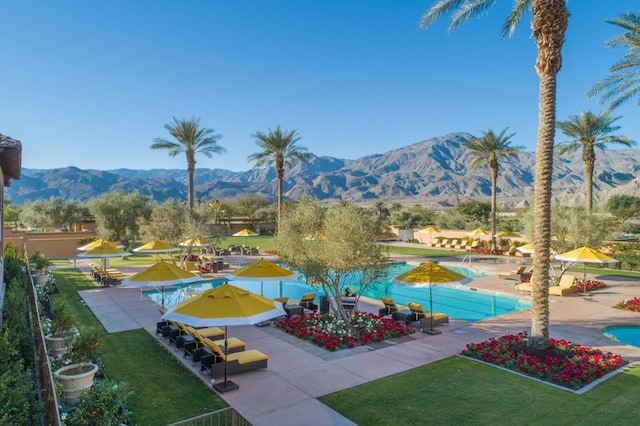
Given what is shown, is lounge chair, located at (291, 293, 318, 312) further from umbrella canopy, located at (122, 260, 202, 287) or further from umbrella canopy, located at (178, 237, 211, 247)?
umbrella canopy, located at (178, 237, 211, 247)

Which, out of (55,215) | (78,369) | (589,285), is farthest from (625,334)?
(55,215)

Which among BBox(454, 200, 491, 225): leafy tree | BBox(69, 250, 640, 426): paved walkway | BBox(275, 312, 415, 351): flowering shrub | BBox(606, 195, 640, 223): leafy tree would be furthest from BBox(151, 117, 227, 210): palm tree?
BBox(606, 195, 640, 223): leafy tree

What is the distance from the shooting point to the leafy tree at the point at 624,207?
62.9 metres

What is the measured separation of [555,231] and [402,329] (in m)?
13.8

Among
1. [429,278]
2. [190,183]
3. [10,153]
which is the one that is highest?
[190,183]

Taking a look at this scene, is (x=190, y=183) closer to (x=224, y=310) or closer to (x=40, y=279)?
(x=40, y=279)

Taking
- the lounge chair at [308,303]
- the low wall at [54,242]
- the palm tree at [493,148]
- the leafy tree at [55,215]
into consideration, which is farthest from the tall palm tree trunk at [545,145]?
the leafy tree at [55,215]

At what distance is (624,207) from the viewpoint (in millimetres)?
65312

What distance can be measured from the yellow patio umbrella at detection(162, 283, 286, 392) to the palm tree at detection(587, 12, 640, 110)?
1941 cm

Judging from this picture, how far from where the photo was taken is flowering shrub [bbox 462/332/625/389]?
32.2 feet

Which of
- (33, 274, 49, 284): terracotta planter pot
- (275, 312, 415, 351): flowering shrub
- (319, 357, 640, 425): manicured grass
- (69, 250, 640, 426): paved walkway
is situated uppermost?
(33, 274, 49, 284): terracotta planter pot

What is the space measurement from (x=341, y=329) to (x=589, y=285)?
1567 centimetres

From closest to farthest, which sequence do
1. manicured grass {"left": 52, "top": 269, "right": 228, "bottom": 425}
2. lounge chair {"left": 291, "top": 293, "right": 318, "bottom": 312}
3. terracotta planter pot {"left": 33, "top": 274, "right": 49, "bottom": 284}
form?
1. manicured grass {"left": 52, "top": 269, "right": 228, "bottom": 425}
2. lounge chair {"left": 291, "top": 293, "right": 318, "bottom": 312}
3. terracotta planter pot {"left": 33, "top": 274, "right": 49, "bottom": 284}

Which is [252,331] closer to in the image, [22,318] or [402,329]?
[402,329]
